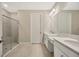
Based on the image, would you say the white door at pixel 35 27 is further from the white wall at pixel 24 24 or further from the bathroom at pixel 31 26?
the white wall at pixel 24 24

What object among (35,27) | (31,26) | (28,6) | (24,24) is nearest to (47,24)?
(35,27)

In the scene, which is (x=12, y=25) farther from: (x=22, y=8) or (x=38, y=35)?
(x=38, y=35)

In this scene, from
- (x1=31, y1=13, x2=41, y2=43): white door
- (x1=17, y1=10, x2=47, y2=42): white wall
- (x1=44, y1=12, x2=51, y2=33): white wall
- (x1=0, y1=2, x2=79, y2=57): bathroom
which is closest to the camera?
(x1=0, y1=2, x2=79, y2=57): bathroom

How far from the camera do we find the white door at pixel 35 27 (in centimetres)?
527

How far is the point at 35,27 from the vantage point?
5.77 meters

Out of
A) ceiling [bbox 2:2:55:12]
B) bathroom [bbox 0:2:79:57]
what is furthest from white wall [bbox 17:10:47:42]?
ceiling [bbox 2:2:55:12]

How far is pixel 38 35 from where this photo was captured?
5547mm

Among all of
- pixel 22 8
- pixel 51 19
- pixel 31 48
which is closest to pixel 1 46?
pixel 31 48

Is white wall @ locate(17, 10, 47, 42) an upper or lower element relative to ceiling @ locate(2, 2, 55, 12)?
lower

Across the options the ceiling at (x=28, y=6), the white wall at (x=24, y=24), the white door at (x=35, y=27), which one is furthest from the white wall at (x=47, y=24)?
the ceiling at (x=28, y=6)

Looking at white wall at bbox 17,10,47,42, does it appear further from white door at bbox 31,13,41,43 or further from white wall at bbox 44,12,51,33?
white wall at bbox 44,12,51,33

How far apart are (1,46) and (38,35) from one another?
2227 millimetres

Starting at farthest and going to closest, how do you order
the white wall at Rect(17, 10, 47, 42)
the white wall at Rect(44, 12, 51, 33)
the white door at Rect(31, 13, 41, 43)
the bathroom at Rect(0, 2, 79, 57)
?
the white wall at Rect(44, 12, 51, 33)
the white door at Rect(31, 13, 41, 43)
the white wall at Rect(17, 10, 47, 42)
the bathroom at Rect(0, 2, 79, 57)

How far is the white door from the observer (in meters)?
5.27
